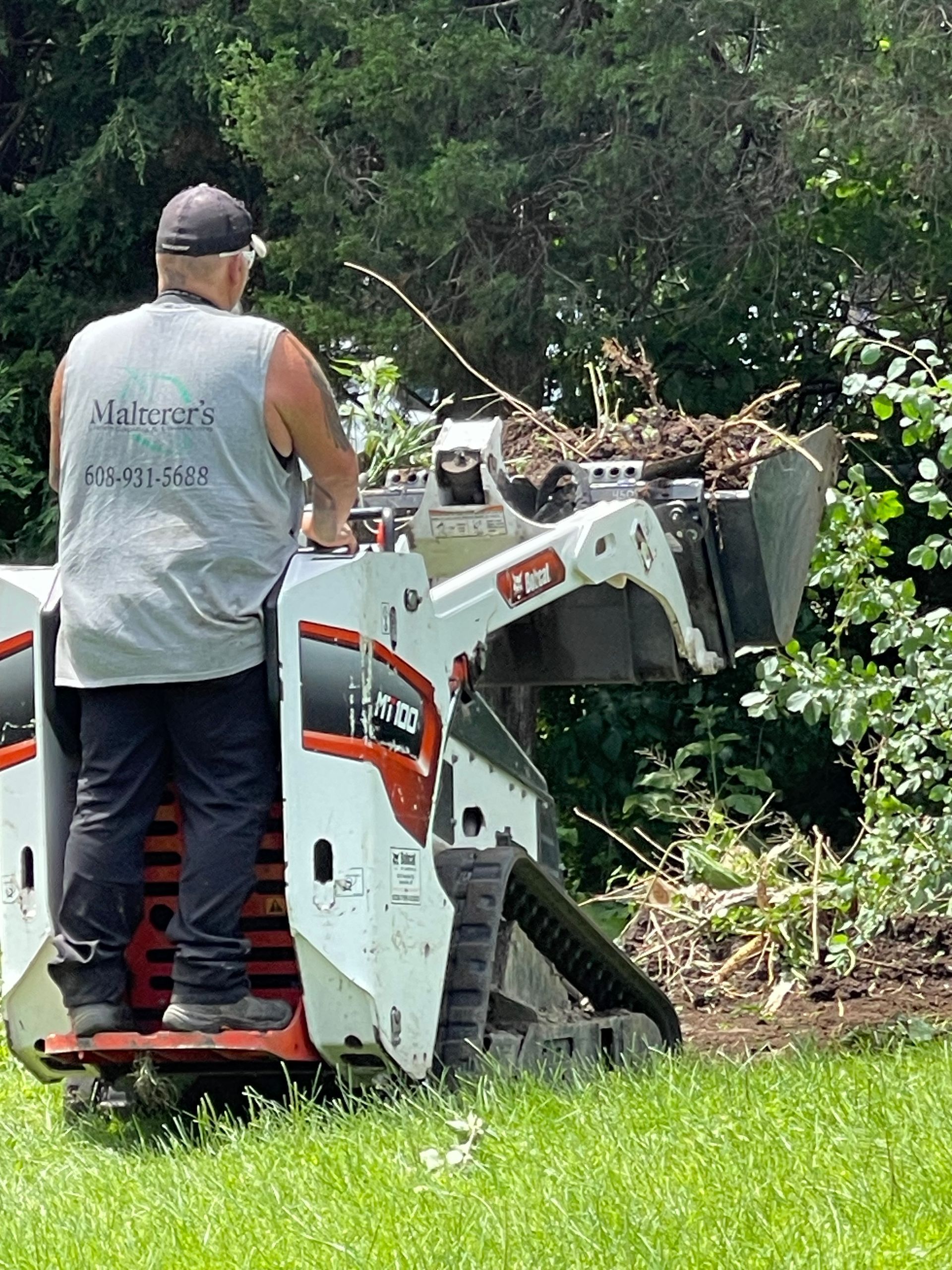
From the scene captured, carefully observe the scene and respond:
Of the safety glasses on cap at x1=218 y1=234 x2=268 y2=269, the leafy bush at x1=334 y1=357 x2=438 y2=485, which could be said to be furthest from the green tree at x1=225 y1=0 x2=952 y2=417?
Result: the safety glasses on cap at x1=218 y1=234 x2=268 y2=269

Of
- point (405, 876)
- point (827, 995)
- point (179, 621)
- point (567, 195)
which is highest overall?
point (567, 195)

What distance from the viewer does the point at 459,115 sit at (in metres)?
11.8

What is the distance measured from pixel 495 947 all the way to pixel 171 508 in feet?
4.74

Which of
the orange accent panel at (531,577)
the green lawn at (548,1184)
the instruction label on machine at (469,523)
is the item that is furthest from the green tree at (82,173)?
the green lawn at (548,1184)

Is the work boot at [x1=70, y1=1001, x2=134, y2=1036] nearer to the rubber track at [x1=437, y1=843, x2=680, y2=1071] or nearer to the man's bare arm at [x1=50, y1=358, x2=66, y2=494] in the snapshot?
the rubber track at [x1=437, y1=843, x2=680, y2=1071]

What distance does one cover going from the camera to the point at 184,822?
4.83m

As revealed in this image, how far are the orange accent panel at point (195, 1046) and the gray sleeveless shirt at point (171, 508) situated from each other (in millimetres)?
798

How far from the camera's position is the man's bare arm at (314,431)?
4.78 m

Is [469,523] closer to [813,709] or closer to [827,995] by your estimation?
[813,709]

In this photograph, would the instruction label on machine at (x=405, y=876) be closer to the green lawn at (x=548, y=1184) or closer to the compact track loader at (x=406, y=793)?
the compact track loader at (x=406, y=793)

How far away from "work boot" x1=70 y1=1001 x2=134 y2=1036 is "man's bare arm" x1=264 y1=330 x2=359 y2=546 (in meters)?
1.17

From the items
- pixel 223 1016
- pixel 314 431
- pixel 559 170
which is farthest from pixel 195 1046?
pixel 559 170

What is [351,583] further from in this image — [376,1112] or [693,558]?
[693,558]

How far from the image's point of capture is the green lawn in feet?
11.5
